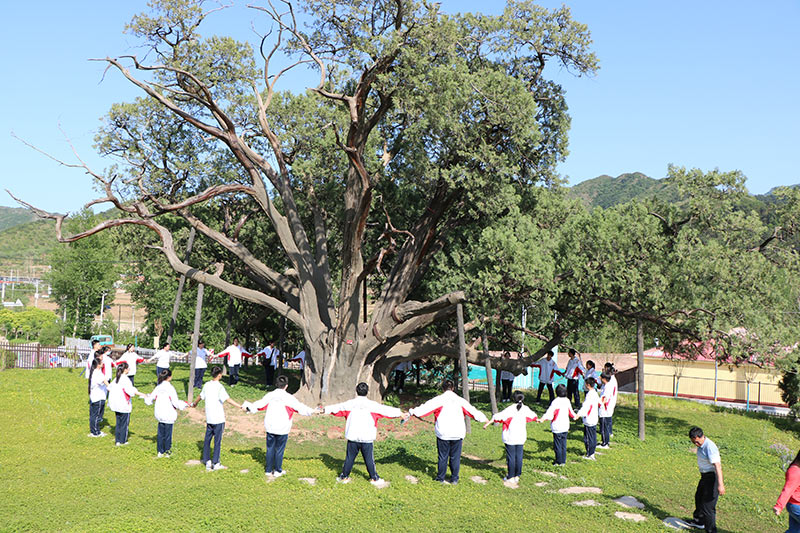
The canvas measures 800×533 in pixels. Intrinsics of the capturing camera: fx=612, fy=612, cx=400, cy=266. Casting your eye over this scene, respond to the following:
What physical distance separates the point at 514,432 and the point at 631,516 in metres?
2.23

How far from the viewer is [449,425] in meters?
10.4

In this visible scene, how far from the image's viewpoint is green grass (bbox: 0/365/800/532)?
8453 millimetres

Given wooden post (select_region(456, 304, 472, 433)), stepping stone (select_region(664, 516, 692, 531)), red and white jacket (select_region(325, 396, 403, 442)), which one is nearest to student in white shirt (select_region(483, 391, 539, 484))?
red and white jacket (select_region(325, 396, 403, 442))

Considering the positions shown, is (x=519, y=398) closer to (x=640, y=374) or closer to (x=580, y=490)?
(x=580, y=490)

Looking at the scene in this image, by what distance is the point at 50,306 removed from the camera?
123 meters

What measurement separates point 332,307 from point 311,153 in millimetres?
5289

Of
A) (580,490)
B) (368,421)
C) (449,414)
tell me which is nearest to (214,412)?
(368,421)

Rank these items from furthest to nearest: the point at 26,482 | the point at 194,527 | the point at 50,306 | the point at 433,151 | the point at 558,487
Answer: the point at 50,306
the point at 433,151
the point at 558,487
the point at 26,482
the point at 194,527

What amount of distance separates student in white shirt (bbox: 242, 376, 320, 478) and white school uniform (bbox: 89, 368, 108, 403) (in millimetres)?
4001

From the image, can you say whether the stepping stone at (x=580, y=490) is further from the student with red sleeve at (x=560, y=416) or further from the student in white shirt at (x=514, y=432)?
the student with red sleeve at (x=560, y=416)

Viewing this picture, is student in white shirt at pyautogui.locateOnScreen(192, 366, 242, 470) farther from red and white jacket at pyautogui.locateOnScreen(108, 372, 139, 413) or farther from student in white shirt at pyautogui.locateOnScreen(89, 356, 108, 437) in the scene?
student in white shirt at pyautogui.locateOnScreen(89, 356, 108, 437)

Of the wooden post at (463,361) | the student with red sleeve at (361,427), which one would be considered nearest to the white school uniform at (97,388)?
the student with red sleeve at (361,427)

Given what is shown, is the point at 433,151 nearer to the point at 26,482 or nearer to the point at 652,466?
the point at 652,466

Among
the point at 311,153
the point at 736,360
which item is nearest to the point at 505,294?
the point at 736,360
